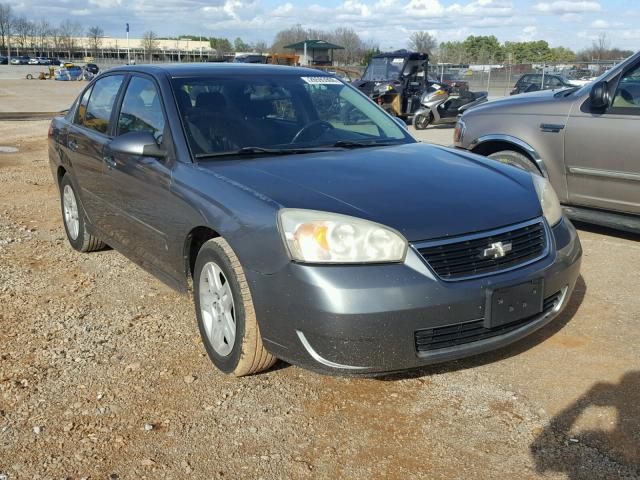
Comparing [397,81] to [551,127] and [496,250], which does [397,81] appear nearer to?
[551,127]

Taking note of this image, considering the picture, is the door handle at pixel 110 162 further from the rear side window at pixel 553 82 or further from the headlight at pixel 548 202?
the rear side window at pixel 553 82

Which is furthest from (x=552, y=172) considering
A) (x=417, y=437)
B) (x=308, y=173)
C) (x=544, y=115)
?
(x=417, y=437)

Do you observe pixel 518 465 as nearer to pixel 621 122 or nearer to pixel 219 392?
pixel 219 392

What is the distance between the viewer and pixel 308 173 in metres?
3.41

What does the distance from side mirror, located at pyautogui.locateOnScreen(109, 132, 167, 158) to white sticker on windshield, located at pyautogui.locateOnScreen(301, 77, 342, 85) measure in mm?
1258

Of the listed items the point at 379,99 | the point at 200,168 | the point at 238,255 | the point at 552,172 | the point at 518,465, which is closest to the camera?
the point at 518,465

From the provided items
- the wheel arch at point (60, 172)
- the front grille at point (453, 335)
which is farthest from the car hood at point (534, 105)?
the wheel arch at point (60, 172)

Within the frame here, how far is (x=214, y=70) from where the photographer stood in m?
4.34

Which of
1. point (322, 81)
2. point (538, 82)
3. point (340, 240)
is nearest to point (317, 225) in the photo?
point (340, 240)

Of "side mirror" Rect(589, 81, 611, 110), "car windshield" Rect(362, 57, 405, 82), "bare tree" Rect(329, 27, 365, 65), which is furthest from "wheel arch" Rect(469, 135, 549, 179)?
"bare tree" Rect(329, 27, 365, 65)

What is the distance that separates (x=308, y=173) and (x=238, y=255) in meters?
0.64

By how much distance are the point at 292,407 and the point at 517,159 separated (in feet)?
12.9

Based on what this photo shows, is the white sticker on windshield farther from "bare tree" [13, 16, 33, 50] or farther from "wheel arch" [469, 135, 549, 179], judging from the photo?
"bare tree" [13, 16, 33, 50]

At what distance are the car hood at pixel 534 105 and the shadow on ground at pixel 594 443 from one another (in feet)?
10.8
